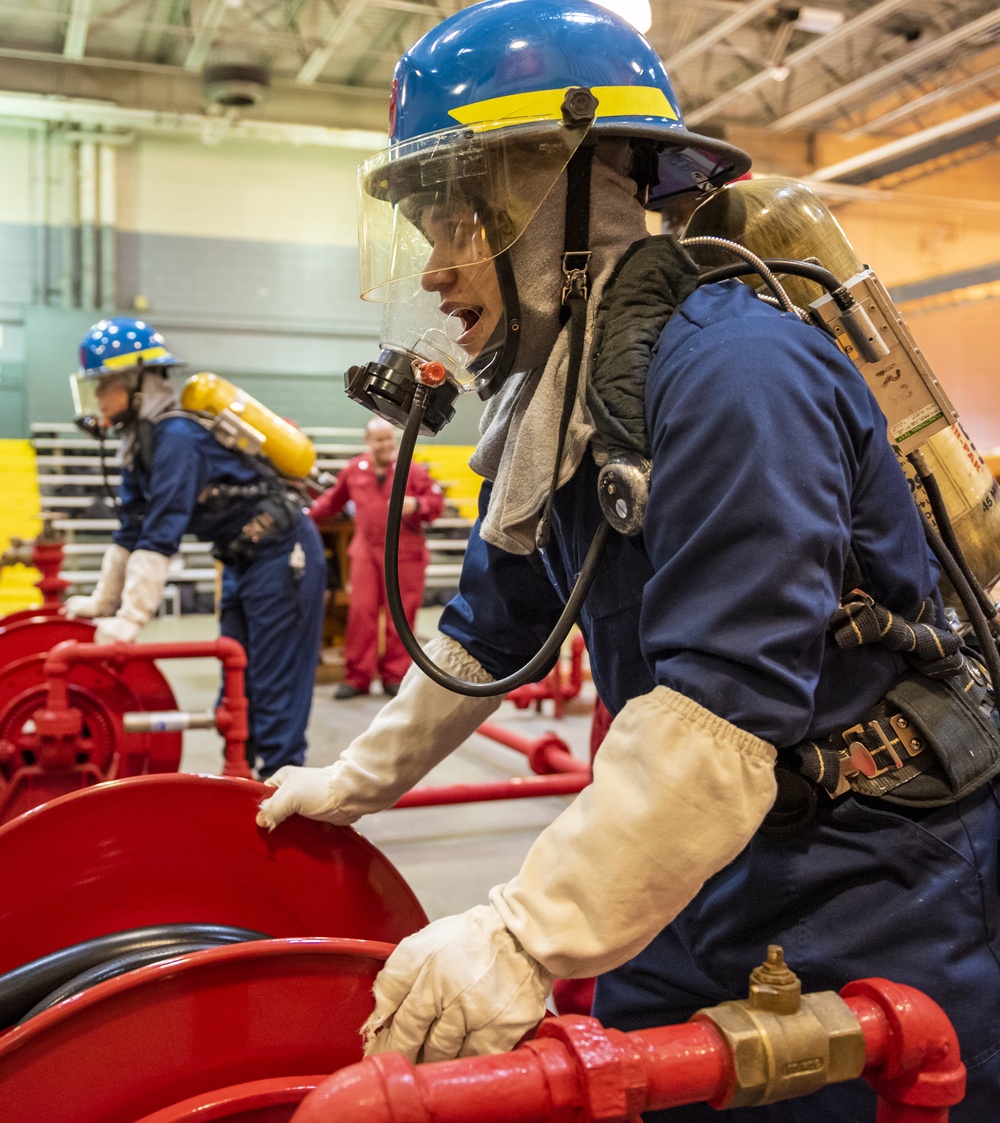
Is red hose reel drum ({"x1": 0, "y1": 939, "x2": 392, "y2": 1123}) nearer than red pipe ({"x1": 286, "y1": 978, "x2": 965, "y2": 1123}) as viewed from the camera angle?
No

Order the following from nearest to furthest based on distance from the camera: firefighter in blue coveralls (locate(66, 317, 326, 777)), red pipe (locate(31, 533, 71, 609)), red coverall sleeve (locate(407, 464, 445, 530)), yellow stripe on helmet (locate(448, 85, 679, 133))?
1. yellow stripe on helmet (locate(448, 85, 679, 133))
2. firefighter in blue coveralls (locate(66, 317, 326, 777))
3. red pipe (locate(31, 533, 71, 609))
4. red coverall sleeve (locate(407, 464, 445, 530))

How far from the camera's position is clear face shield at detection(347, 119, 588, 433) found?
3.76 feet

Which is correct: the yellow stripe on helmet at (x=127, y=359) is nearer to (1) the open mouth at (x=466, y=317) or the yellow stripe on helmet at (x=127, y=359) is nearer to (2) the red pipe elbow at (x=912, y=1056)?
(1) the open mouth at (x=466, y=317)

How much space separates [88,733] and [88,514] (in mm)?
8695

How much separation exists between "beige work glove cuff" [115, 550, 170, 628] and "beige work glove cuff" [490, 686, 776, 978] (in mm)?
3318

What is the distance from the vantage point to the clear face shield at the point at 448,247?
1.14 meters

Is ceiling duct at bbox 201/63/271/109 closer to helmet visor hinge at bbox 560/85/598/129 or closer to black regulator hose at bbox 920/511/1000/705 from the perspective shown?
helmet visor hinge at bbox 560/85/598/129

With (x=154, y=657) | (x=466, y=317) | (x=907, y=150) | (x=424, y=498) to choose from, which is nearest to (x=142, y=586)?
(x=154, y=657)

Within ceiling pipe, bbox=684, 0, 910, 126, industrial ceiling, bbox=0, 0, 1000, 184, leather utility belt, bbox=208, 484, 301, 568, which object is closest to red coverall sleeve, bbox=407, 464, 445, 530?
leather utility belt, bbox=208, 484, 301, 568

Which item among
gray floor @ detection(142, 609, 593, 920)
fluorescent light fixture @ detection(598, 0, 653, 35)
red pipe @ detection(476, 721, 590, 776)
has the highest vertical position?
fluorescent light fixture @ detection(598, 0, 653, 35)

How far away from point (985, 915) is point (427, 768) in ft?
2.26

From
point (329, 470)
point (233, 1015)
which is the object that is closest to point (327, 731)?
point (233, 1015)

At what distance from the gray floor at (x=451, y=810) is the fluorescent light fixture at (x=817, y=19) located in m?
7.22

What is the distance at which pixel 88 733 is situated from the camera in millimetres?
3559
